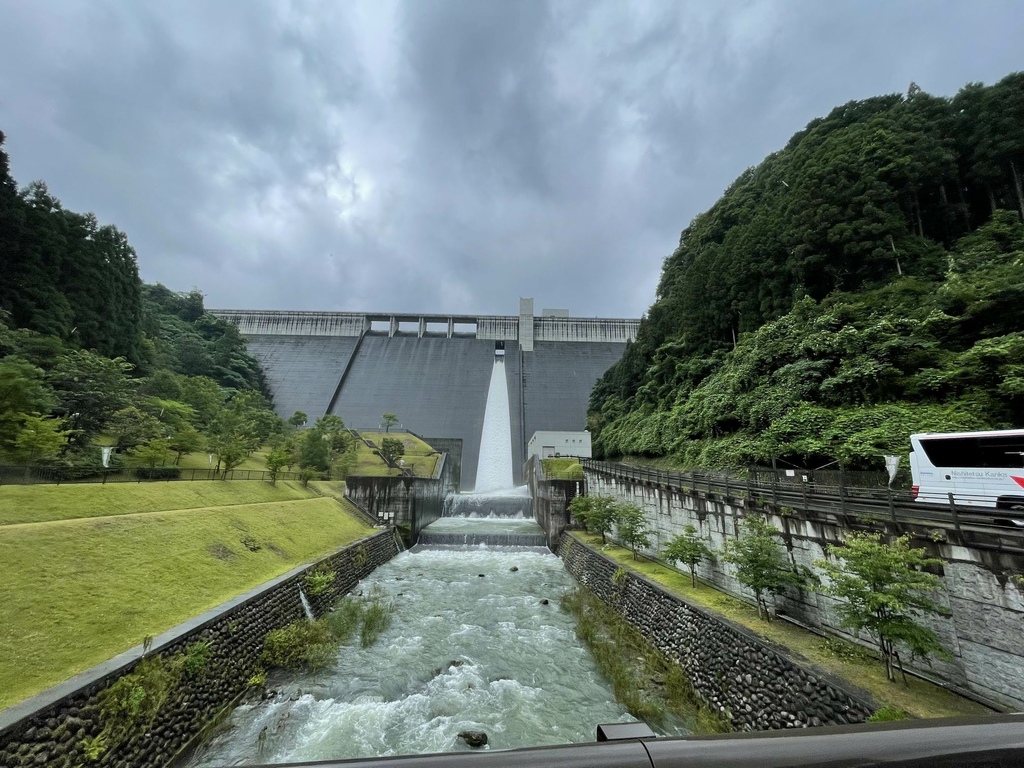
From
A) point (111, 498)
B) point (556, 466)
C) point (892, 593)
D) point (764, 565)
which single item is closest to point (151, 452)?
point (111, 498)

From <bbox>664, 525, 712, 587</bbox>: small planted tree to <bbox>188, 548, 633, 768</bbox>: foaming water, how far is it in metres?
2.82

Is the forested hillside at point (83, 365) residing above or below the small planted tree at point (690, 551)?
above

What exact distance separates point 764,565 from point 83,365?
23436 mm

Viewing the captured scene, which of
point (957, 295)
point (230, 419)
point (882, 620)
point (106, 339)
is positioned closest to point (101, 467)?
point (230, 419)

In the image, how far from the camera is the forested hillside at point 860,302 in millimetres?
11656

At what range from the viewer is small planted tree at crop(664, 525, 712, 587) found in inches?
369

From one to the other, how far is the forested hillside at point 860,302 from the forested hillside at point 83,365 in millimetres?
18974

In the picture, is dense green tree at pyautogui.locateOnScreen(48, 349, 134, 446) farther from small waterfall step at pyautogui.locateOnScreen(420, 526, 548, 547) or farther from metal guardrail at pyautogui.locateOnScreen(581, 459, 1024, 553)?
metal guardrail at pyautogui.locateOnScreen(581, 459, 1024, 553)

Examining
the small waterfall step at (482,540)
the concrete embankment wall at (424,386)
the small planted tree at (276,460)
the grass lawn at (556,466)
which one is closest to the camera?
the small planted tree at (276,460)

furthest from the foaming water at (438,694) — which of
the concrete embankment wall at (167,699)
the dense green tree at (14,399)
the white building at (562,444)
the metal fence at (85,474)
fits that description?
the white building at (562,444)

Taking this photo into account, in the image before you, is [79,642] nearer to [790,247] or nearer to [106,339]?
[790,247]

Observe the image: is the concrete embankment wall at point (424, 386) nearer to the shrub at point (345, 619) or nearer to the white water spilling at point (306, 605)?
the shrub at point (345, 619)

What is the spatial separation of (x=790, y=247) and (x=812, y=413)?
29.9 feet

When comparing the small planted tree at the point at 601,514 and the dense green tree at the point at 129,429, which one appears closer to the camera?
the small planted tree at the point at 601,514
